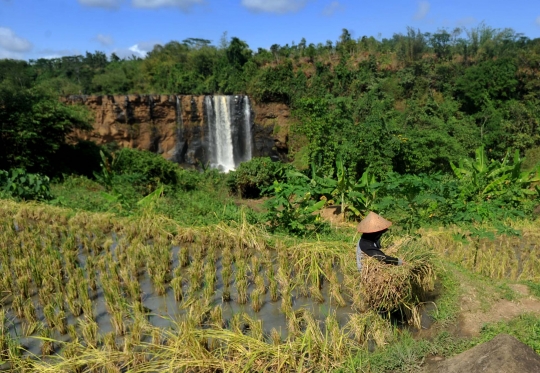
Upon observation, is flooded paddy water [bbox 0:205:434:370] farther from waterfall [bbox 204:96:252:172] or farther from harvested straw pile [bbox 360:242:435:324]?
waterfall [bbox 204:96:252:172]

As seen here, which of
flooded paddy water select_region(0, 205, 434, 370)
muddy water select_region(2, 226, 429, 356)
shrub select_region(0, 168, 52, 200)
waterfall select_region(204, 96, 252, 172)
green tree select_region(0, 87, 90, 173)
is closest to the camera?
flooded paddy water select_region(0, 205, 434, 370)

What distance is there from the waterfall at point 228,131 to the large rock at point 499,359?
18695mm

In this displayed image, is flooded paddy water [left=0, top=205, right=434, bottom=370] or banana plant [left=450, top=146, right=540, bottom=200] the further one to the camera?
banana plant [left=450, top=146, right=540, bottom=200]

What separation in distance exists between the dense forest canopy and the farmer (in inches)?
317

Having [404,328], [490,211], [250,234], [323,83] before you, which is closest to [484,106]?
[323,83]

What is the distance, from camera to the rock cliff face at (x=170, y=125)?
1931 centimetres

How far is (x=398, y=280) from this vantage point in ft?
12.5

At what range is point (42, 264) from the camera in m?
5.35

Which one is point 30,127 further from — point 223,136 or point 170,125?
point 223,136

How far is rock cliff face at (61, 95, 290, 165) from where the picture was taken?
1931 cm

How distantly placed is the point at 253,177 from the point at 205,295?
9.83 m

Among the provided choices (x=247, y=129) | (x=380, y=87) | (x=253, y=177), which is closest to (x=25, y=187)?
(x=253, y=177)

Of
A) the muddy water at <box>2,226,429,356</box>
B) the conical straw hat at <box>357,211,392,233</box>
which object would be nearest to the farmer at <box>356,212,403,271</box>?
the conical straw hat at <box>357,211,392,233</box>

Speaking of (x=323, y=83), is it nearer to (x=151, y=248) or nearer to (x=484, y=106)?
(x=484, y=106)
